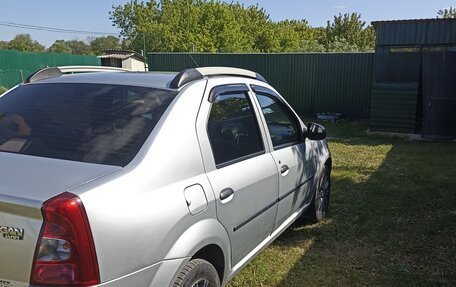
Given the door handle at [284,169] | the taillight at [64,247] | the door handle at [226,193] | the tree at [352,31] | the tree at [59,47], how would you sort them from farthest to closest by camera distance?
1. the tree at [59,47]
2. the tree at [352,31]
3. the door handle at [284,169]
4. the door handle at [226,193]
5. the taillight at [64,247]

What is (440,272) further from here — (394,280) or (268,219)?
(268,219)

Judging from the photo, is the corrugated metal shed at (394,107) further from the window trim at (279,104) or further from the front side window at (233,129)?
the front side window at (233,129)

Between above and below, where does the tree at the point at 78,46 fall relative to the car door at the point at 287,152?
above

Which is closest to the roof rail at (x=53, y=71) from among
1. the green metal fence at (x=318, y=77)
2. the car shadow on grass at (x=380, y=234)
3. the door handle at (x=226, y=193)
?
the door handle at (x=226, y=193)

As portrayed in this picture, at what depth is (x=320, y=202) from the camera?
15.8 ft

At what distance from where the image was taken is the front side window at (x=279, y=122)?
3500mm

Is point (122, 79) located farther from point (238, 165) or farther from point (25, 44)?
point (25, 44)

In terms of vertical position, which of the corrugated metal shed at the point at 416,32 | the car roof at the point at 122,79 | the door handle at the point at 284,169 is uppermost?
the corrugated metal shed at the point at 416,32

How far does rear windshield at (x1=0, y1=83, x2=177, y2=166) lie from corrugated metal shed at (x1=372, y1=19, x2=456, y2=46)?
9.87m

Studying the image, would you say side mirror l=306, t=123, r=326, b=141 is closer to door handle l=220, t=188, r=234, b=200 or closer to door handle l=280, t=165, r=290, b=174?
door handle l=280, t=165, r=290, b=174

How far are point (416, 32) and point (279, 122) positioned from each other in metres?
8.54

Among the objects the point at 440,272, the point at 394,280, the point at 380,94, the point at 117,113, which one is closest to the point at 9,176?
the point at 117,113

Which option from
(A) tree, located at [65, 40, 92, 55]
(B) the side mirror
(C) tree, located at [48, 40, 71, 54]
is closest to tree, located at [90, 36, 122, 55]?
(A) tree, located at [65, 40, 92, 55]

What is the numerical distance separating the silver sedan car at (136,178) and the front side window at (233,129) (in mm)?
11
